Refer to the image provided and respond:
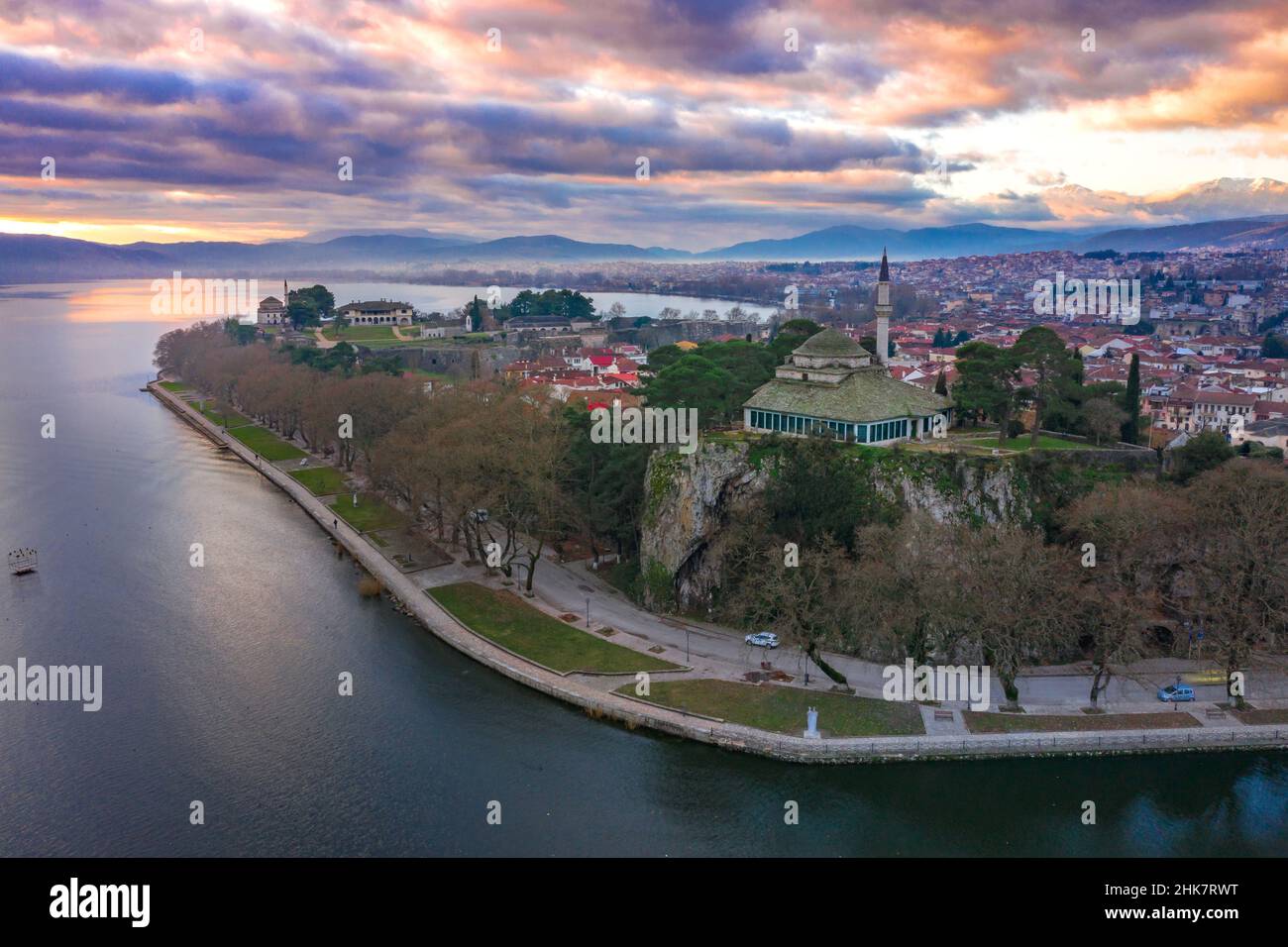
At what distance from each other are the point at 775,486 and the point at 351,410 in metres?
33.5

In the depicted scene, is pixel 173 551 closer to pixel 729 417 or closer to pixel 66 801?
pixel 66 801

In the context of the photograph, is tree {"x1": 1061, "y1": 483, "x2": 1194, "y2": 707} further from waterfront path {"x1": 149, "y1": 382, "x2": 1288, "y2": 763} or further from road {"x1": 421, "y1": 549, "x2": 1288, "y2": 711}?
waterfront path {"x1": 149, "y1": 382, "x2": 1288, "y2": 763}

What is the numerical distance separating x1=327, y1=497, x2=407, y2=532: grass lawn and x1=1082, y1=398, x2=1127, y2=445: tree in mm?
34896

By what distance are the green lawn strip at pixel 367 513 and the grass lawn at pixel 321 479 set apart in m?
1.97

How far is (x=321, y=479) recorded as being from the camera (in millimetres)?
55812

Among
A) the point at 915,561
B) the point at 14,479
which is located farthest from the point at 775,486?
the point at 14,479

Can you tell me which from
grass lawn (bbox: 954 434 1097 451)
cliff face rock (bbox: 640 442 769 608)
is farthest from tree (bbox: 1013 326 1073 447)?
cliff face rock (bbox: 640 442 769 608)

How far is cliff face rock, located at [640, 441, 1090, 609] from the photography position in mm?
32875

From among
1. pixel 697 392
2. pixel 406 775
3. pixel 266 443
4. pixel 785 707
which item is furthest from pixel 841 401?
pixel 266 443

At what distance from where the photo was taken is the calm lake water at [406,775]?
71.6ft

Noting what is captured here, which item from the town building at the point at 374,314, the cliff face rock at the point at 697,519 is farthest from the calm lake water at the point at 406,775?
the town building at the point at 374,314

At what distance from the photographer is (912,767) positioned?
24.7 meters

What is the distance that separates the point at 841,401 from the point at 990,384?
7.33m

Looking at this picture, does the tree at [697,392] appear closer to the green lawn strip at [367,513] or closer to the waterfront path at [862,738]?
the waterfront path at [862,738]
